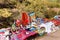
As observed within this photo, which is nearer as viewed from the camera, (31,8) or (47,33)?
(47,33)

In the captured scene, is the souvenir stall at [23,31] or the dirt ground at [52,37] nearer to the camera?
the souvenir stall at [23,31]

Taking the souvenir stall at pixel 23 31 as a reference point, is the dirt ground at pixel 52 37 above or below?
below

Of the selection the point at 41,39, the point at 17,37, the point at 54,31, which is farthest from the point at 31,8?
the point at 17,37

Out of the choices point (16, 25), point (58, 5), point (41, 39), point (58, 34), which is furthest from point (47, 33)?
point (58, 5)

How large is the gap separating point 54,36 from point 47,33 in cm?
48

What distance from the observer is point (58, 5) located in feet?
37.3

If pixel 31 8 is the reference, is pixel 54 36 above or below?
below

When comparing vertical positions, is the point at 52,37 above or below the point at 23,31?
below

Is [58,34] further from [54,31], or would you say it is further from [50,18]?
[50,18]

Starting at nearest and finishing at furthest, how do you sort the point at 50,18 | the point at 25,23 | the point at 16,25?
the point at 16,25
the point at 25,23
the point at 50,18

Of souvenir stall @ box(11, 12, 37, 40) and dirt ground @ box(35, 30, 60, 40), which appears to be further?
dirt ground @ box(35, 30, 60, 40)

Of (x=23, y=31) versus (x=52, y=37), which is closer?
(x=23, y=31)

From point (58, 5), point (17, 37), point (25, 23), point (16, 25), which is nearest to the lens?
point (17, 37)

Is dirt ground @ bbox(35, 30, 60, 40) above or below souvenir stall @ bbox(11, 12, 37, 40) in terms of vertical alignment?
below
